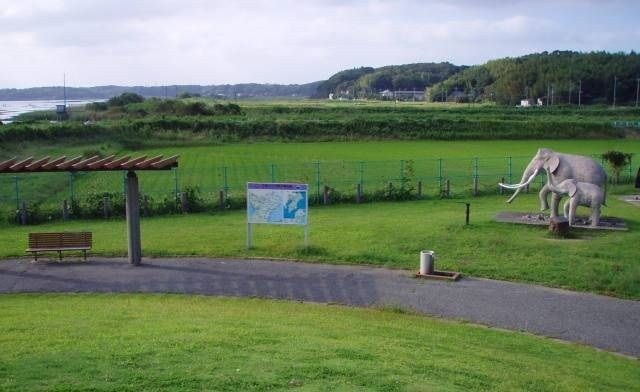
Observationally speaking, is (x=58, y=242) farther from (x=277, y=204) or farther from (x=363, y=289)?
(x=363, y=289)

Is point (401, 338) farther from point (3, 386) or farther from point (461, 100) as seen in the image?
point (461, 100)

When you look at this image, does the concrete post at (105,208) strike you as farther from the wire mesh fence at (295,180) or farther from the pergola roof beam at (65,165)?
the pergola roof beam at (65,165)

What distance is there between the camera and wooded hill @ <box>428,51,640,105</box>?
138250mm

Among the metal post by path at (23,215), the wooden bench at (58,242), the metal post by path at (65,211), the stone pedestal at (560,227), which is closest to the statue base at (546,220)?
the stone pedestal at (560,227)

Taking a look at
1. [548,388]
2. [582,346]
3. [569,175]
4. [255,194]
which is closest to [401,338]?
[548,388]

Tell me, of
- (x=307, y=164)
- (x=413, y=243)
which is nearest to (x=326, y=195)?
(x=413, y=243)

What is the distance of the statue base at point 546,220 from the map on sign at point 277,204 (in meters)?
7.37

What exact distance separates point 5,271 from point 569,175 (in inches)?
687

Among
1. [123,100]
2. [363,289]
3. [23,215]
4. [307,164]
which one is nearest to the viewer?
[363,289]

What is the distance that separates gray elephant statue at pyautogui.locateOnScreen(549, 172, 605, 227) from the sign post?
28.0ft

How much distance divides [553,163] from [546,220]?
6.39 ft

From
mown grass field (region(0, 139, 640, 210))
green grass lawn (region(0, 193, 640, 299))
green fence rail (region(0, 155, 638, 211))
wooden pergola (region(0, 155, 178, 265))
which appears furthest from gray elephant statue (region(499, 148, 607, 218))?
wooden pergola (region(0, 155, 178, 265))

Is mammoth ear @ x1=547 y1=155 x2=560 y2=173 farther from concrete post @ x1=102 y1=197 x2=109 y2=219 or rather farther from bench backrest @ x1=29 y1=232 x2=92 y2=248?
concrete post @ x1=102 y1=197 x2=109 y2=219

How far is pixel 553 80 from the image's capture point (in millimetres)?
145250
